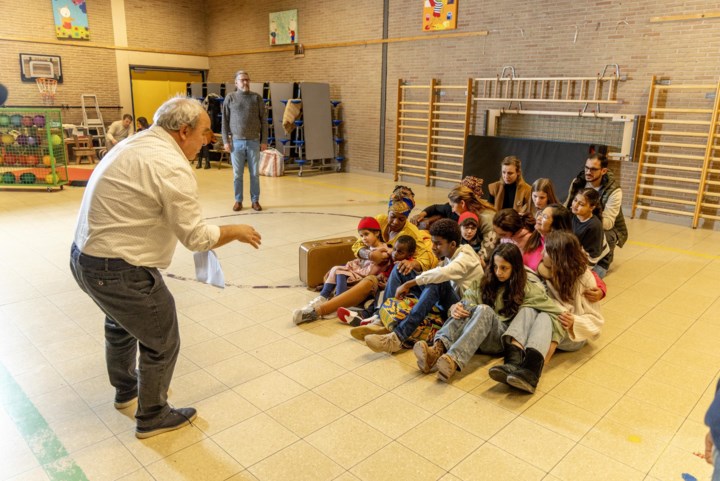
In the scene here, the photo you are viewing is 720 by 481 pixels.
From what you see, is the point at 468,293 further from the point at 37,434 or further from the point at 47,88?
the point at 47,88

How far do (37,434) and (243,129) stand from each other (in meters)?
6.10

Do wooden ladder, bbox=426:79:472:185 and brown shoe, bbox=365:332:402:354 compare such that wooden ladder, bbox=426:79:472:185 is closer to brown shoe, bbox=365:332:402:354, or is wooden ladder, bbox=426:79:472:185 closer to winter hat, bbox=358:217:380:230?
winter hat, bbox=358:217:380:230

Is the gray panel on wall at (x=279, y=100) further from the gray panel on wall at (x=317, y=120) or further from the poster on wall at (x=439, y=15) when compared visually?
the poster on wall at (x=439, y=15)

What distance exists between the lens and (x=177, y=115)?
2492mm

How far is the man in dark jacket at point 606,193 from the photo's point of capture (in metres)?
5.37

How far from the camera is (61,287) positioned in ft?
16.1

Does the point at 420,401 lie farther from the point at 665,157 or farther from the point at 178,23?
the point at 178,23

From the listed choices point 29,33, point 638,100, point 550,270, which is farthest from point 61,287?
point 29,33

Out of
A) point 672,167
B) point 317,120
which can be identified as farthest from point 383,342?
point 317,120

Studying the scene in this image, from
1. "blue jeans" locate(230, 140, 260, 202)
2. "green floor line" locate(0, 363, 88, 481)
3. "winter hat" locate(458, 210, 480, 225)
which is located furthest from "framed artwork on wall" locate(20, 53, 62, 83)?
"winter hat" locate(458, 210, 480, 225)

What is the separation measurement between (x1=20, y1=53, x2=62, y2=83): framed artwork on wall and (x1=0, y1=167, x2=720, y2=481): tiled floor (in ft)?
36.3

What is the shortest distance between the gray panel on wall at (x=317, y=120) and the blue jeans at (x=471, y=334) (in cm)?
931

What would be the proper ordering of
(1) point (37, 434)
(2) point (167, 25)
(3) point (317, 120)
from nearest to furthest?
(1) point (37, 434) → (3) point (317, 120) → (2) point (167, 25)

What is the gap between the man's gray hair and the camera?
249 cm
